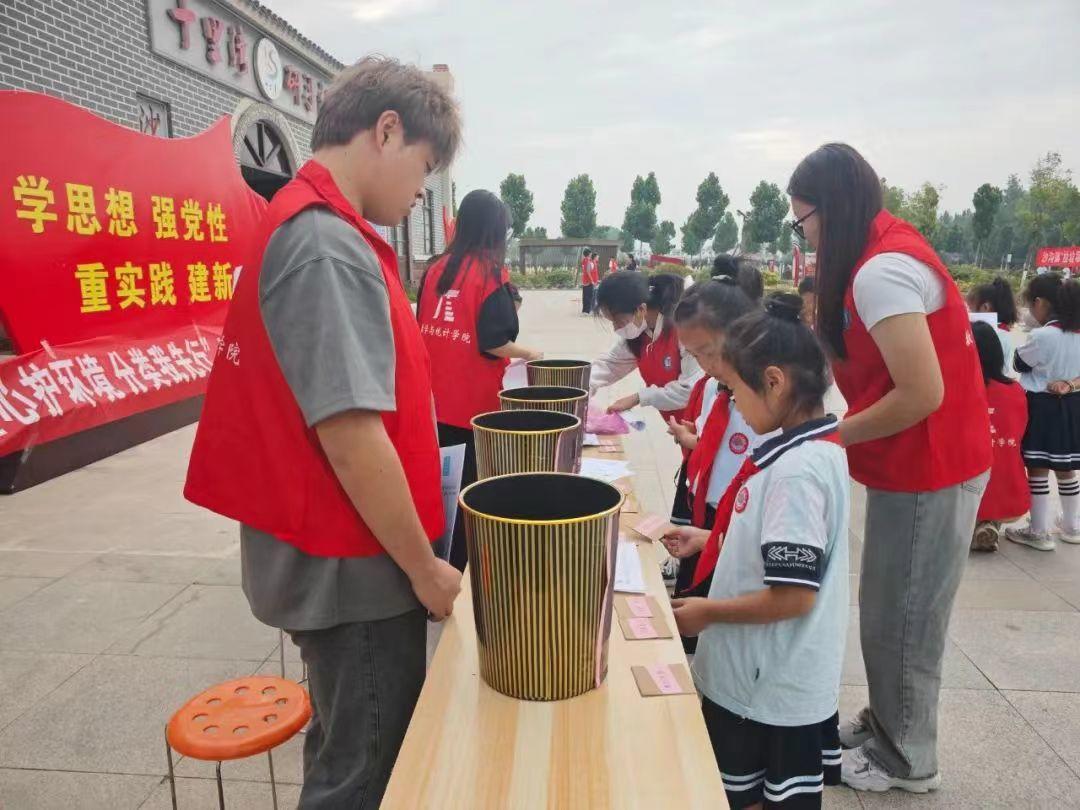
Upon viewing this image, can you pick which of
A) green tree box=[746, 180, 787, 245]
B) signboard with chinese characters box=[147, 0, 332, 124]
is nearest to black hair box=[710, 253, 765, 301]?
signboard with chinese characters box=[147, 0, 332, 124]

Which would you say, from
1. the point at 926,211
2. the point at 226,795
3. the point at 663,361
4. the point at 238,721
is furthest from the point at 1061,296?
the point at 926,211

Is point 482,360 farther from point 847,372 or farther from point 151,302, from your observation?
point 151,302

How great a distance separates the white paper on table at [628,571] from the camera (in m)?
1.33

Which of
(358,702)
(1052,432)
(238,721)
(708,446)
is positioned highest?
(708,446)

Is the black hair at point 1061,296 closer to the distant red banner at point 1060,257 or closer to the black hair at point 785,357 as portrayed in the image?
the black hair at point 785,357

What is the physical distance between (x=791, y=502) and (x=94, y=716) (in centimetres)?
230

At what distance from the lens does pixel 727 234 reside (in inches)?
2712

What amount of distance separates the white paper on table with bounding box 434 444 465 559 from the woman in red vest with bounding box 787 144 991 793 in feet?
3.01

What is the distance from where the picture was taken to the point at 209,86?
6.70 meters

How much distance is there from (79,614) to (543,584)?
114 inches

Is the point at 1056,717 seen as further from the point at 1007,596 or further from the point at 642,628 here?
the point at 642,628

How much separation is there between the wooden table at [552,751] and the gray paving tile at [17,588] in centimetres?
291

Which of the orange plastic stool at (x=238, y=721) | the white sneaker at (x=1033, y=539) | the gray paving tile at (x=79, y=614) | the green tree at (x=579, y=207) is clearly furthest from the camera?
the green tree at (x=579, y=207)

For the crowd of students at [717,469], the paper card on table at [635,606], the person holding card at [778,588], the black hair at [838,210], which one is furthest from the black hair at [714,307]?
the paper card on table at [635,606]
